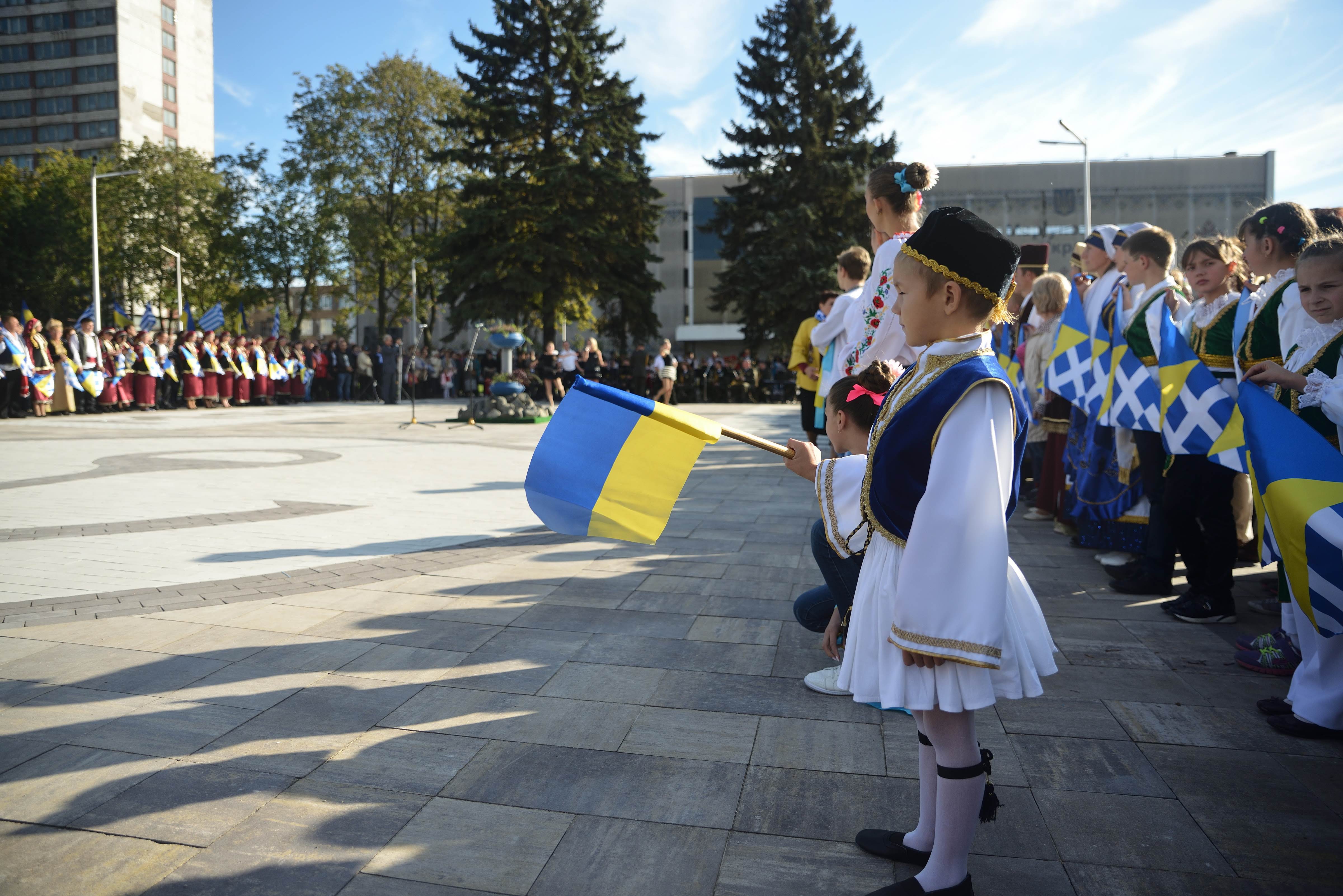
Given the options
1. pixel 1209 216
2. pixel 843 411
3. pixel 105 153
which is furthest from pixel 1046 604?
pixel 105 153

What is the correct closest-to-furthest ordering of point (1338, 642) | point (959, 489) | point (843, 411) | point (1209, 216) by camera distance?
point (959, 489) → point (843, 411) → point (1338, 642) → point (1209, 216)

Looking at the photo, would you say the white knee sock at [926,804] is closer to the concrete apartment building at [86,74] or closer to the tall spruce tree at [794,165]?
the tall spruce tree at [794,165]

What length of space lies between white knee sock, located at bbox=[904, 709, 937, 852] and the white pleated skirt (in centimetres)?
28

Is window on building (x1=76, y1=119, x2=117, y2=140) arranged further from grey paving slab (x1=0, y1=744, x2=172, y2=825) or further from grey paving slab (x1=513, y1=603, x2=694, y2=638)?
grey paving slab (x1=0, y1=744, x2=172, y2=825)

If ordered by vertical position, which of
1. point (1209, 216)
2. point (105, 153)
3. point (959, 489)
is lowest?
point (959, 489)

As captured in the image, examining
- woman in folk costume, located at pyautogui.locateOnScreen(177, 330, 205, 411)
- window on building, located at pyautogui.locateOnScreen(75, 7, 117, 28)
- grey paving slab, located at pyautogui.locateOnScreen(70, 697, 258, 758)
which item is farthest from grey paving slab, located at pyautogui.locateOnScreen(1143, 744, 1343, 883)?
window on building, located at pyautogui.locateOnScreen(75, 7, 117, 28)

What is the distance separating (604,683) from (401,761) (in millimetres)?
994

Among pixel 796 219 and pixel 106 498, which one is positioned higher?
pixel 796 219

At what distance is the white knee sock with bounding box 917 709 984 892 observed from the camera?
213 cm

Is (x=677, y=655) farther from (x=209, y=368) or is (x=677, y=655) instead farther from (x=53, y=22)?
(x=53, y=22)

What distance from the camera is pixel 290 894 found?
7.43ft

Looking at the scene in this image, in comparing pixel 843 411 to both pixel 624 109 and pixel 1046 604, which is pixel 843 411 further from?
pixel 624 109

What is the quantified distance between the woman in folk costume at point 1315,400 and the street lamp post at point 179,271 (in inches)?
1853

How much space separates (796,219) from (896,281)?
31970mm
